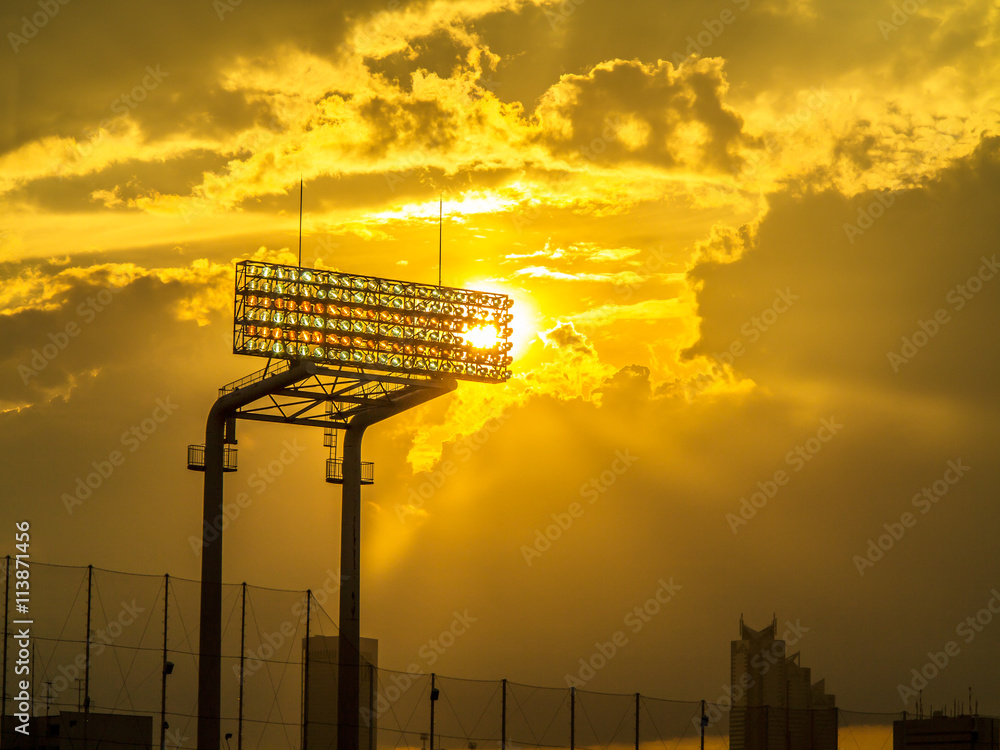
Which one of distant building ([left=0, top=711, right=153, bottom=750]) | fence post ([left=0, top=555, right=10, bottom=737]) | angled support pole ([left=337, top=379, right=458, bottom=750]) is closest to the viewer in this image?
fence post ([left=0, top=555, right=10, bottom=737])

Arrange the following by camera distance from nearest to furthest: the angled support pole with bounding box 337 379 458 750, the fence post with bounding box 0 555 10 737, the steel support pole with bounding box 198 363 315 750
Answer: the fence post with bounding box 0 555 10 737
the steel support pole with bounding box 198 363 315 750
the angled support pole with bounding box 337 379 458 750

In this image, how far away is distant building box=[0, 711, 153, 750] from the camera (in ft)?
200

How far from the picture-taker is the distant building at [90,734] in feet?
200

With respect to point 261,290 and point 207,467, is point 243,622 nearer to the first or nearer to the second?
point 207,467

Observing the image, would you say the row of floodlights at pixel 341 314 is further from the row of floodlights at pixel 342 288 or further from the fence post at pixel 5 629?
the fence post at pixel 5 629

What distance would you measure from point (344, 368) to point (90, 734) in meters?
25.1

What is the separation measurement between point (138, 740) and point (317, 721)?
26.7 feet

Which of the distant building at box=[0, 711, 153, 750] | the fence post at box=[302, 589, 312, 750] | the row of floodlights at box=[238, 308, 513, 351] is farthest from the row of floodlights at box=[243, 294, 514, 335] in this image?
the distant building at box=[0, 711, 153, 750]

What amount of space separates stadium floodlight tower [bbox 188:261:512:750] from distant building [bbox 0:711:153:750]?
411 centimetres

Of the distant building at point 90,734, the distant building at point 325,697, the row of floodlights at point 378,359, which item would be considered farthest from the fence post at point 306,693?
the row of floodlights at point 378,359

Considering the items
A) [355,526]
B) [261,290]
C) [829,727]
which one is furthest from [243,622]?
[829,727]

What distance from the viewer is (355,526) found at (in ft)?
223

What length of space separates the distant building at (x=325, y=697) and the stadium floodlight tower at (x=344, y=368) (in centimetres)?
45

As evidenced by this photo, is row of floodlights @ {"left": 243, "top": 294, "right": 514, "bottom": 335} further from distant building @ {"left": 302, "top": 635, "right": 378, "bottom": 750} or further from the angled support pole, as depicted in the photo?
distant building @ {"left": 302, "top": 635, "right": 378, "bottom": 750}
